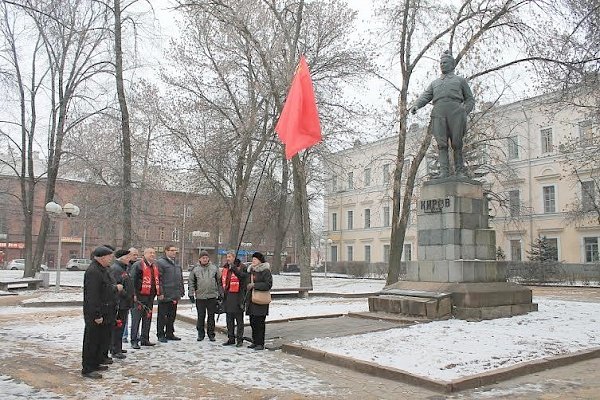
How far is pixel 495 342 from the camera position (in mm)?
8852

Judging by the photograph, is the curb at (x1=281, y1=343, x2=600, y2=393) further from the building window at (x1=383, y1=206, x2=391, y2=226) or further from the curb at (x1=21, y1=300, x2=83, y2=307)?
the building window at (x1=383, y1=206, x2=391, y2=226)

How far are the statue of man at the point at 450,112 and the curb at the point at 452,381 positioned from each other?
5.59 meters

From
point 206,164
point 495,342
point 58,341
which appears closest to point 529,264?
point 206,164

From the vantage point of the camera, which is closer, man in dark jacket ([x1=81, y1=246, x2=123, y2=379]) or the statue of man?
man in dark jacket ([x1=81, y1=246, x2=123, y2=379])

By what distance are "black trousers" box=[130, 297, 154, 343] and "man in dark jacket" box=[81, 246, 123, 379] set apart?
181 centimetres

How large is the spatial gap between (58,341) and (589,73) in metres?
13.2

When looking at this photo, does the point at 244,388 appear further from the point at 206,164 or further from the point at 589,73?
the point at 206,164

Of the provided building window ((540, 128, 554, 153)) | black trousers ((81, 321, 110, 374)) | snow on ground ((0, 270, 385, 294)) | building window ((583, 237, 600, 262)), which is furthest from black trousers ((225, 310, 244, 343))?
building window ((540, 128, 554, 153))

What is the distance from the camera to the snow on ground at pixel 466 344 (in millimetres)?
7525

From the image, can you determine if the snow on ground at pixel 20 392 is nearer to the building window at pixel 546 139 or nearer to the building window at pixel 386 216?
the building window at pixel 546 139

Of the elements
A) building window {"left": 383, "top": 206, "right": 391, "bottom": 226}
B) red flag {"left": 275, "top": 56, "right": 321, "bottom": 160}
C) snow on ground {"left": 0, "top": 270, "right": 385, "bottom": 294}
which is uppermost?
building window {"left": 383, "top": 206, "right": 391, "bottom": 226}

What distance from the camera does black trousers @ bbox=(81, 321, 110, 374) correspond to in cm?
709

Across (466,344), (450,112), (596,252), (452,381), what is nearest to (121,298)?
(452,381)

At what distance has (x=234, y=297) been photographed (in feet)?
31.5
